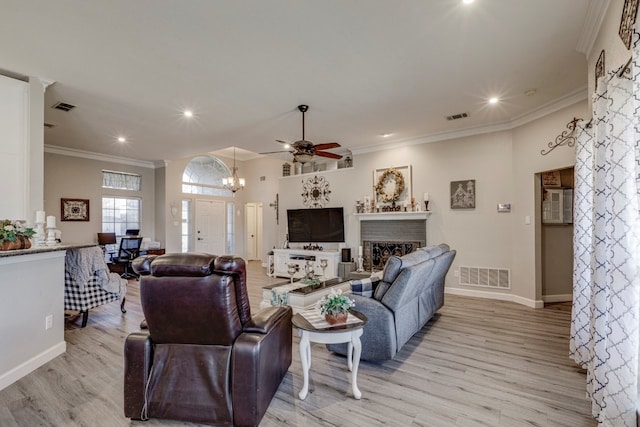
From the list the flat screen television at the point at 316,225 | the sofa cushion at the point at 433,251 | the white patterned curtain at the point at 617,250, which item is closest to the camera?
the white patterned curtain at the point at 617,250

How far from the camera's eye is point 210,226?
908 cm

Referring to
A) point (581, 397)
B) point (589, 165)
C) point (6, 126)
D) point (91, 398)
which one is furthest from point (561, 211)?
point (6, 126)

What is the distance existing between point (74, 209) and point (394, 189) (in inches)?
279

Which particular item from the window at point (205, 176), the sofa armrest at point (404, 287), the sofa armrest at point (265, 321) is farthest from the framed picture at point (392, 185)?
the window at point (205, 176)

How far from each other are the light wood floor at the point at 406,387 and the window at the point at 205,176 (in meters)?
5.55

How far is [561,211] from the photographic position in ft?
16.4

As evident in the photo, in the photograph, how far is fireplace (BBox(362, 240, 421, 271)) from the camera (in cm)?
606

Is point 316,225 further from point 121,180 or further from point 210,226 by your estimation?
point 121,180

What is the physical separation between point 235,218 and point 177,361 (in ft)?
26.2

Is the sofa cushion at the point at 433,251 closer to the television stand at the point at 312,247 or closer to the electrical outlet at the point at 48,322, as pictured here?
the television stand at the point at 312,247

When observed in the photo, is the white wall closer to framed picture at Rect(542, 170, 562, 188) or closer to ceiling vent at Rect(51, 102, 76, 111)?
ceiling vent at Rect(51, 102, 76, 111)

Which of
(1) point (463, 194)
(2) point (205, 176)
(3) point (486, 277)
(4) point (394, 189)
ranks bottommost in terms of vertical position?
(3) point (486, 277)

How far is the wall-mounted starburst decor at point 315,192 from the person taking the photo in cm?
722

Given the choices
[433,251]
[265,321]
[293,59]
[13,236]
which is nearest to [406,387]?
[265,321]
